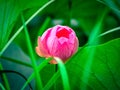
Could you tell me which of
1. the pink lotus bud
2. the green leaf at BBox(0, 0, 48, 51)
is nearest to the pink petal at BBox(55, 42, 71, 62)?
the pink lotus bud

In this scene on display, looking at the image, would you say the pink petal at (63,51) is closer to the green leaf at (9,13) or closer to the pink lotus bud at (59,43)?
the pink lotus bud at (59,43)

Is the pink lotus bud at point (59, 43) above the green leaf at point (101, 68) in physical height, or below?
above

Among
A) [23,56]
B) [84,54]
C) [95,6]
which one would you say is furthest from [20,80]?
[95,6]

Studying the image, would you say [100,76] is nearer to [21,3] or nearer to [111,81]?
[111,81]

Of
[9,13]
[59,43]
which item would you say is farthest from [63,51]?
[9,13]

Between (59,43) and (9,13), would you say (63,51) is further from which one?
(9,13)

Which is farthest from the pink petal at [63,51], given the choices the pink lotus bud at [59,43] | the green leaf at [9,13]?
the green leaf at [9,13]

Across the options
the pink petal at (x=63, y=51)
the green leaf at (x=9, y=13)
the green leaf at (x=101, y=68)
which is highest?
the green leaf at (x=9, y=13)

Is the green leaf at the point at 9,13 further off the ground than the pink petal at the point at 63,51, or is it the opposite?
the green leaf at the point at 9,13

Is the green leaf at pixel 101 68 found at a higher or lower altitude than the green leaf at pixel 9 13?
lower
